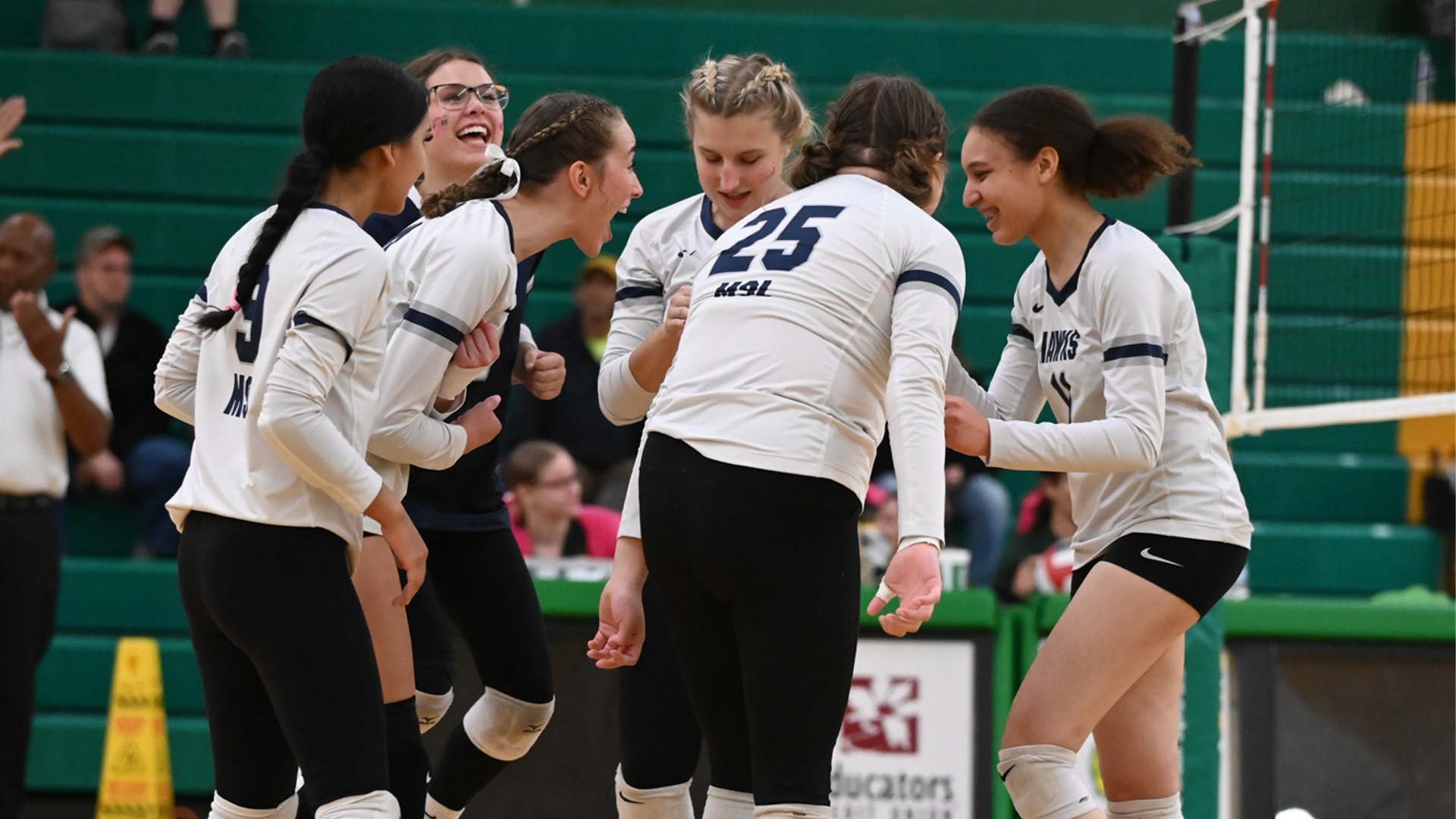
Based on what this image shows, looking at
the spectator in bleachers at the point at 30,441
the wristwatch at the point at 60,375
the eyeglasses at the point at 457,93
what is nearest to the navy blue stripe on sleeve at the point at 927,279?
the eyeglasses at the point at 457,93

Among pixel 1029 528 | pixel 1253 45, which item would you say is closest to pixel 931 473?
pixel 1253 45

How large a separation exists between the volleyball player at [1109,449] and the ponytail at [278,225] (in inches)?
50.7

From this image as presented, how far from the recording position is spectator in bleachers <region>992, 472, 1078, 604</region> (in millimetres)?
6344

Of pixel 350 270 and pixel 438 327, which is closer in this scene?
pixel 350 270

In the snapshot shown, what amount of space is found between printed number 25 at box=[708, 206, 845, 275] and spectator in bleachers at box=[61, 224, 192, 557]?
184 inches

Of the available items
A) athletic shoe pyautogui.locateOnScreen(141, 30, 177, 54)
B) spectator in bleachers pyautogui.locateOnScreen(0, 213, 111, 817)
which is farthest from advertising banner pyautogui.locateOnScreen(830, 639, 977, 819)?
athletic shoe pyautogui.locateOnScreen(141, 30, 177, 54)

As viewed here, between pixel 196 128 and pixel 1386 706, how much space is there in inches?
247

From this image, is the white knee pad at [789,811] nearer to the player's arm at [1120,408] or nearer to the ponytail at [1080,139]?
the player's arm at [1120,408]

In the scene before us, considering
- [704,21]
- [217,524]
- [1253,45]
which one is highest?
[704,21]

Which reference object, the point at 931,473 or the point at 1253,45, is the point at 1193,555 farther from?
the point at 1253,45

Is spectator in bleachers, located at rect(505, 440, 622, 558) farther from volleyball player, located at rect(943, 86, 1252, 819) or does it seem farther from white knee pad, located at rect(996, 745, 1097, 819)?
white knee pad, located at rect(996, 745, 1097, 819)

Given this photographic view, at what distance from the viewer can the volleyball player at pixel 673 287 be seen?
3.18m

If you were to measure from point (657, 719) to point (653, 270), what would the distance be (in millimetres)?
953

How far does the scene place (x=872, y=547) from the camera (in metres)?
6.27
